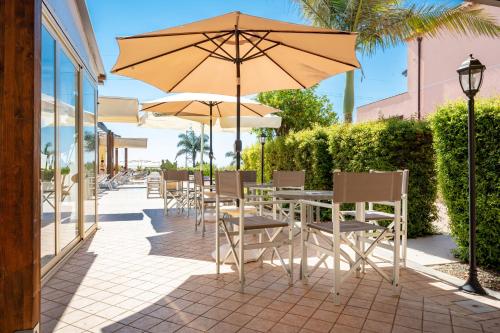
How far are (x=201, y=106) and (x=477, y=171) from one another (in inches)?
173

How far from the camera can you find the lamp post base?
3025mm

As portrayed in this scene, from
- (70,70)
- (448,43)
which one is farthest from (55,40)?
(448,43)

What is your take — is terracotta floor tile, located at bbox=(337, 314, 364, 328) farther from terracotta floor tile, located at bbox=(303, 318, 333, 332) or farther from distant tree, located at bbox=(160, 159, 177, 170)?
distant tree, located at bbox=(160, 159, 177, 170)

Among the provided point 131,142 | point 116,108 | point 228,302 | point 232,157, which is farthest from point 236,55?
point 232,157

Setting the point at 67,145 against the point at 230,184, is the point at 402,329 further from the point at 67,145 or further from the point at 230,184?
the point at 67,145

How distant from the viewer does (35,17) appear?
1.81 m

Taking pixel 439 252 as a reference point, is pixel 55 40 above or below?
above

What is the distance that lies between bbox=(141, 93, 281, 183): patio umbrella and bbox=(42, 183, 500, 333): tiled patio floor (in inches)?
95.9

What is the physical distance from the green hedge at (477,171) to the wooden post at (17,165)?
12.6 ft

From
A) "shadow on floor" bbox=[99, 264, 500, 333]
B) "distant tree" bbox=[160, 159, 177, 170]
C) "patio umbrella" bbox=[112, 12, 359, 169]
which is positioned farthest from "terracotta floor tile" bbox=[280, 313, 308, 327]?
"distant tree" bbox=[160, 159, 177, 170]

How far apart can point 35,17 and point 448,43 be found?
48.1 feet

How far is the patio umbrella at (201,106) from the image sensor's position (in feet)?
17.6

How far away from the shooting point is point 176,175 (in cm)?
757

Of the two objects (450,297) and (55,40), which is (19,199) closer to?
(55,40)
